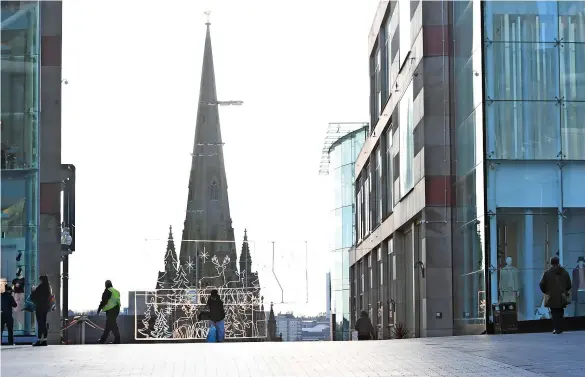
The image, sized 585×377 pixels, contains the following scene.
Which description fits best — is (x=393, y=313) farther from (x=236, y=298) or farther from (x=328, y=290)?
(x=328, y=290)

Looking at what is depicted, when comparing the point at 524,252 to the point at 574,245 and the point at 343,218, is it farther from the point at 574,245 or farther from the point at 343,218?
the point at 343,218

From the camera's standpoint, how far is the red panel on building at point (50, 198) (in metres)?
35.6

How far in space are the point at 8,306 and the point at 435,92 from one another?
1467 centimetres

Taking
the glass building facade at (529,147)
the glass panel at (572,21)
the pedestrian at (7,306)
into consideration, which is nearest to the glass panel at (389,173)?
the glass building facade at (529,147)

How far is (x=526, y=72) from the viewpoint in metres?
29.9

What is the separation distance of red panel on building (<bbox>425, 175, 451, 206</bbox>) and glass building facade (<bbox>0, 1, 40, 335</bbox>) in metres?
11.9

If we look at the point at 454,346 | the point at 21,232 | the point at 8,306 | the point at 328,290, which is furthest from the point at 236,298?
the point at 328,290

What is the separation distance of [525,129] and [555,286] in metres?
6.52

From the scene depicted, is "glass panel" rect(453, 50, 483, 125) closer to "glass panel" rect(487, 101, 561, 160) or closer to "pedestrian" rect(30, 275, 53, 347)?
"glass panel" rect(487, 101, 561, 160)

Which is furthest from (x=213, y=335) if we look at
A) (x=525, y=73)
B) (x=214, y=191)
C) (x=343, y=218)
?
(x=214, y=191)

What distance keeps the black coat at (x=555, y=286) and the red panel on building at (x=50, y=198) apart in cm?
1682

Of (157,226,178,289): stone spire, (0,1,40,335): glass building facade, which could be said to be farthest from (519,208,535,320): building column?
(0,1,40,335): glass building facade

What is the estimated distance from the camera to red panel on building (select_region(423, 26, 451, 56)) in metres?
35.3

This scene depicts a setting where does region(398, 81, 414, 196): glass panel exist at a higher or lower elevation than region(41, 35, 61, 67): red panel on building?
lower
